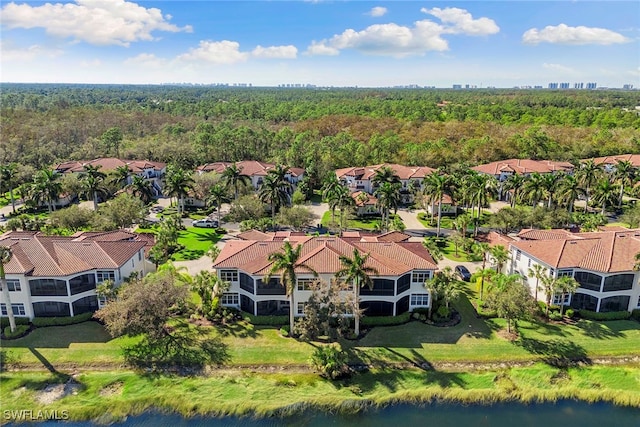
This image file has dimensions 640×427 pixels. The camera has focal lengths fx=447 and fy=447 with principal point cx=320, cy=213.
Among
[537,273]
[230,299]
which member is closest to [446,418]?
[537,273]

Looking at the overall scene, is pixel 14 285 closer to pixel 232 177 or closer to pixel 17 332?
pixel 17 332

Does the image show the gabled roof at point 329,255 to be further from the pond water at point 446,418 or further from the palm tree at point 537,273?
the pond water at point 446,418

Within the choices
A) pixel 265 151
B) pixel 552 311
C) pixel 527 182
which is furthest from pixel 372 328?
pixel 265 151

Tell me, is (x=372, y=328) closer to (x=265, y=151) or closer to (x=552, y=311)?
(x=552, y=311)

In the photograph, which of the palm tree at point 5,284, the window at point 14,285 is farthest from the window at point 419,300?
the window at point 14,285

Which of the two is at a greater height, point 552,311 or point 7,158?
point 7,158

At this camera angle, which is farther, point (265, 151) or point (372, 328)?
point (265, 151)
